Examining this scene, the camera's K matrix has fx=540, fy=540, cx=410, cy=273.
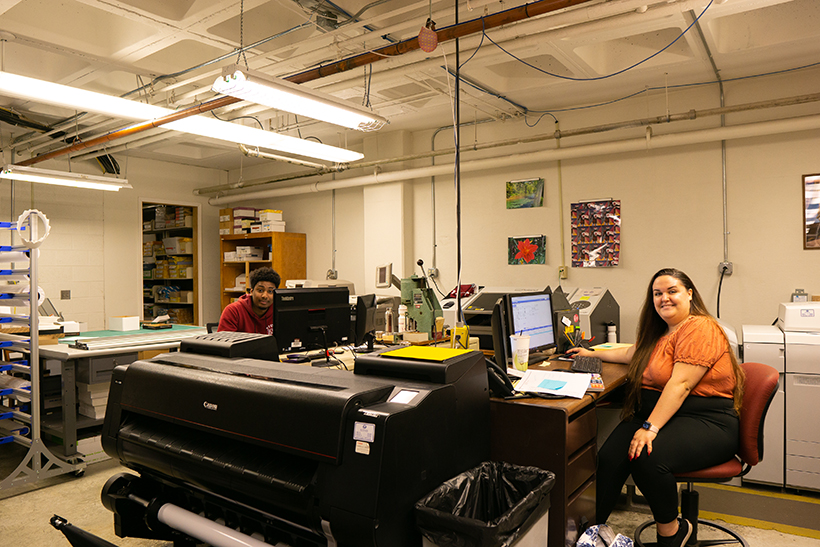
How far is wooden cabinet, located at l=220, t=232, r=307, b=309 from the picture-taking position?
6.52 meters

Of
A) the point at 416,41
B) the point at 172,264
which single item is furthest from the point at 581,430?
the point at 172,264

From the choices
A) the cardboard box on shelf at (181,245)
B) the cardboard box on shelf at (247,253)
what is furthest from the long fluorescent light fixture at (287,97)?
the cardboard box on shelf at (181,245)

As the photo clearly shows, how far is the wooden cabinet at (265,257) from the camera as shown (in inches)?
257

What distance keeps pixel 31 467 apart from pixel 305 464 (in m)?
2.91

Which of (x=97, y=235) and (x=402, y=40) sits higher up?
(x=402, y=40)

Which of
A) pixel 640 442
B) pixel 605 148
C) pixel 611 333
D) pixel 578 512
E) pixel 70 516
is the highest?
pixel 605 148

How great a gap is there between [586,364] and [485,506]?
1046mm

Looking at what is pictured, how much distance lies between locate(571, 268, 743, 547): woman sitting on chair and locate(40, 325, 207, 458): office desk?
3.17 meters

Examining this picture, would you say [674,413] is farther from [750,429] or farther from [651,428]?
[750,429]

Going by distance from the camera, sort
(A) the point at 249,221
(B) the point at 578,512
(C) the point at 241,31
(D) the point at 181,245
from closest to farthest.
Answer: (B) the point at 578,512, (C) the point at 241,31, (A) the point at 249,221, (D) the point at 181,245

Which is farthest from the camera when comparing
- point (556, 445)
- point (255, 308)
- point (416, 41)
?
point (255, 308)

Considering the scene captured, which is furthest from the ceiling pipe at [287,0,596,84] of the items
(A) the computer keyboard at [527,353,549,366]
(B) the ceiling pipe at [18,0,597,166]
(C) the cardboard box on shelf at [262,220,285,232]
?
(C) the cardboard box on shelf at [262,220,285,232]

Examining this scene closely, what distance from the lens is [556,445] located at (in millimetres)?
1884

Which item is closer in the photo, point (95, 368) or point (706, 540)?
point (706, 540)
